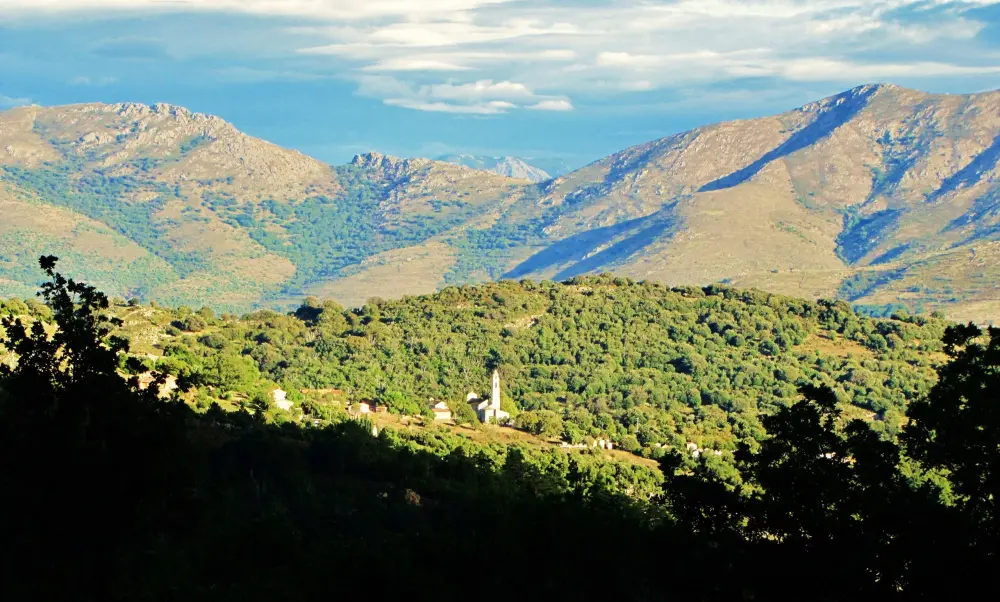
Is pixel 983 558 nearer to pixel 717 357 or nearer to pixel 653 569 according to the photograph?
pixel 653 569

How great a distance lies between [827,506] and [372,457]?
26.8m

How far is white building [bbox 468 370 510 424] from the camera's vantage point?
265 ft

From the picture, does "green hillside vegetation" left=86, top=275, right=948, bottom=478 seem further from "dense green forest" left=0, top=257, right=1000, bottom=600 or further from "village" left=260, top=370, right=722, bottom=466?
"dense green forest" left=0, top=257, right=1000, bottom=600

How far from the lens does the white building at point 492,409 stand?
3179 inches

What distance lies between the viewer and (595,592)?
22.4m

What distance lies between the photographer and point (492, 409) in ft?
268

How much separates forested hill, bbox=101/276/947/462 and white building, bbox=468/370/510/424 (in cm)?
224

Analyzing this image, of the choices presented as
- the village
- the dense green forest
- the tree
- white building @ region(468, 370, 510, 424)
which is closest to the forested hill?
the village

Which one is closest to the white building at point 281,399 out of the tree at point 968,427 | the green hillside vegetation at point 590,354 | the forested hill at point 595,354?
the green hillside vegetation at point 590,354

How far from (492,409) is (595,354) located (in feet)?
89.4

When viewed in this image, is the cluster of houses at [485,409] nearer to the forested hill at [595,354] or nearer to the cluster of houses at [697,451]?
the forested hill at [595,354]

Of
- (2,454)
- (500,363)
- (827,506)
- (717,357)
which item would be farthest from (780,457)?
(717,357)

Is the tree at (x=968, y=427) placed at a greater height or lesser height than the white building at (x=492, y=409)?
greater

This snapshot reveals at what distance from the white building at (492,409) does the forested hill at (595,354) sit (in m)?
2.24
